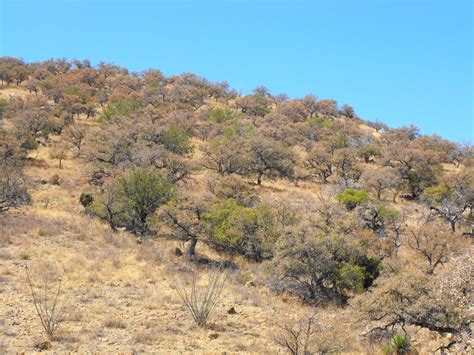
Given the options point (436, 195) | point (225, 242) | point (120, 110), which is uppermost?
point (120, 110)

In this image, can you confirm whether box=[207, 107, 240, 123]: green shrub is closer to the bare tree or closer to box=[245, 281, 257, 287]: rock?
box=[245, 281, 257, 287]: rock

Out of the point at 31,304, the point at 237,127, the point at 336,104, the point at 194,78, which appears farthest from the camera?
the point at 194,78

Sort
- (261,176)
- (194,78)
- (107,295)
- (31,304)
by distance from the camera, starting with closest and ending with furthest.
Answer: (31,304), (107,295), (261,176), (194,78)

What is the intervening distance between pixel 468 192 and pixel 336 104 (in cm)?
6434

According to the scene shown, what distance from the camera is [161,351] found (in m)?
12.6

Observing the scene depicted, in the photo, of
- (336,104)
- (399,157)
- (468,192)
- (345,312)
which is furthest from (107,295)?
(336,104)

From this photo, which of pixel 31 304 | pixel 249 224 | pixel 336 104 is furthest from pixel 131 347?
pixel 336 104

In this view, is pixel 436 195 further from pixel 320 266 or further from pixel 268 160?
pixel 320 266

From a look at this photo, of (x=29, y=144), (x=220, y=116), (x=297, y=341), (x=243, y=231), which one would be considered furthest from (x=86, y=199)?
(x=220, y=116)

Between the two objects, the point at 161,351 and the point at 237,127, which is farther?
the point at 237,127

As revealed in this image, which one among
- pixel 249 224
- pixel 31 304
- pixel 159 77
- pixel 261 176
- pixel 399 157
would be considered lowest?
pixel 31 304

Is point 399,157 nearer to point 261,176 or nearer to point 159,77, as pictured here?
point 261,176

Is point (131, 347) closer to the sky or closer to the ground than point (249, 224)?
closer to the ground

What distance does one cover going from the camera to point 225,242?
26641 mm
